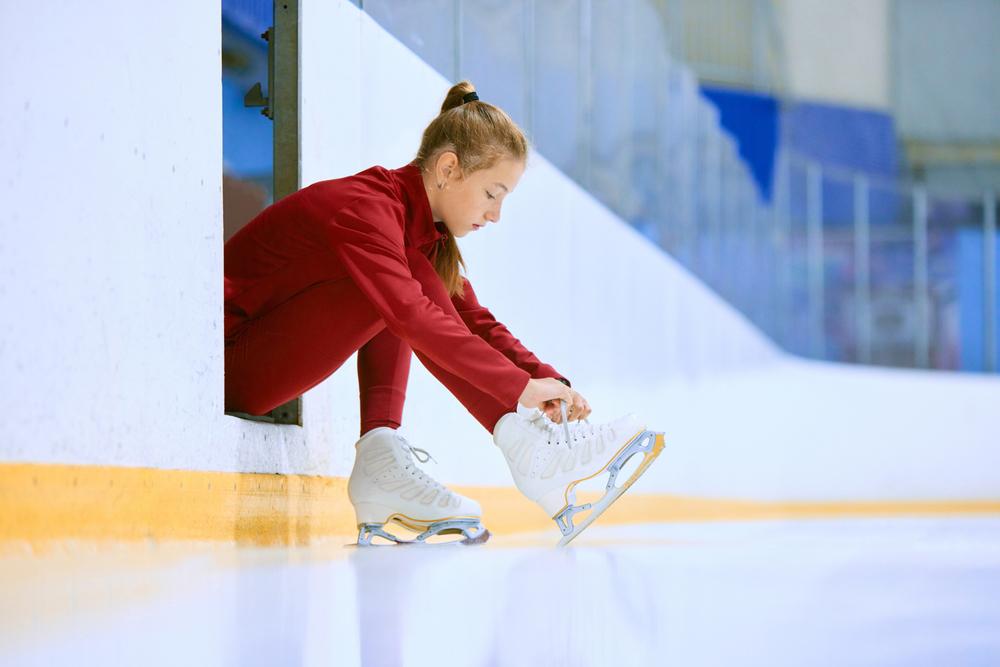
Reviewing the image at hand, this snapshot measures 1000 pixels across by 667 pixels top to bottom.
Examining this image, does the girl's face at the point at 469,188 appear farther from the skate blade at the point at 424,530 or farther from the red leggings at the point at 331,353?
the skate blade at the point at 424,530

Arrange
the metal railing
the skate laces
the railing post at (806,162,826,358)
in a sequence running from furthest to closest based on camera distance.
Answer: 1. the railing post at (806,162,826,358)
2. the metal railing
3. the skate laces

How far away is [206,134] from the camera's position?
197 centimetres

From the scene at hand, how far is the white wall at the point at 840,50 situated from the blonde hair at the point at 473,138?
27.5 feet

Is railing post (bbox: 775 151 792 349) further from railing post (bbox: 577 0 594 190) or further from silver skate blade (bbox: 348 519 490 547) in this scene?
silver skate blade (bbox: 348 519 490 547)

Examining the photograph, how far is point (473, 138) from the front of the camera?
6.79 ft

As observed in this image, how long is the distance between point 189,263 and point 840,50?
1002 cm

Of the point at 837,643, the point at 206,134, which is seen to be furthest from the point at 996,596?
the point at 206,134

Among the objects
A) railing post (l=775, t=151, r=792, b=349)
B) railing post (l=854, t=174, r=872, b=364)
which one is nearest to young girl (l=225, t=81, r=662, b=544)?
railing post (l=775, t=151, r=792, b=349)

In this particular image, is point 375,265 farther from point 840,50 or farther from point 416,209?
point 840,50

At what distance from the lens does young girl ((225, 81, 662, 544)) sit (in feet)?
6.22

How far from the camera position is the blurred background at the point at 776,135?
371 centimetres

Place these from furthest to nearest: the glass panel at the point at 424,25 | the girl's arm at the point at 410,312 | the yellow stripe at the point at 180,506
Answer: the glass panel at the point at 424,25 < the girl's arm at the point at 410,312 < the yellow stripe at the point at 180,506

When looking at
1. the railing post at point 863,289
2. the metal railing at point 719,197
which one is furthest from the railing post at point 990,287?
the railing post at point 863,289

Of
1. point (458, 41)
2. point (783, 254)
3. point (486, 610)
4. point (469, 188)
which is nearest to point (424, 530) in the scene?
point (469, 188)
